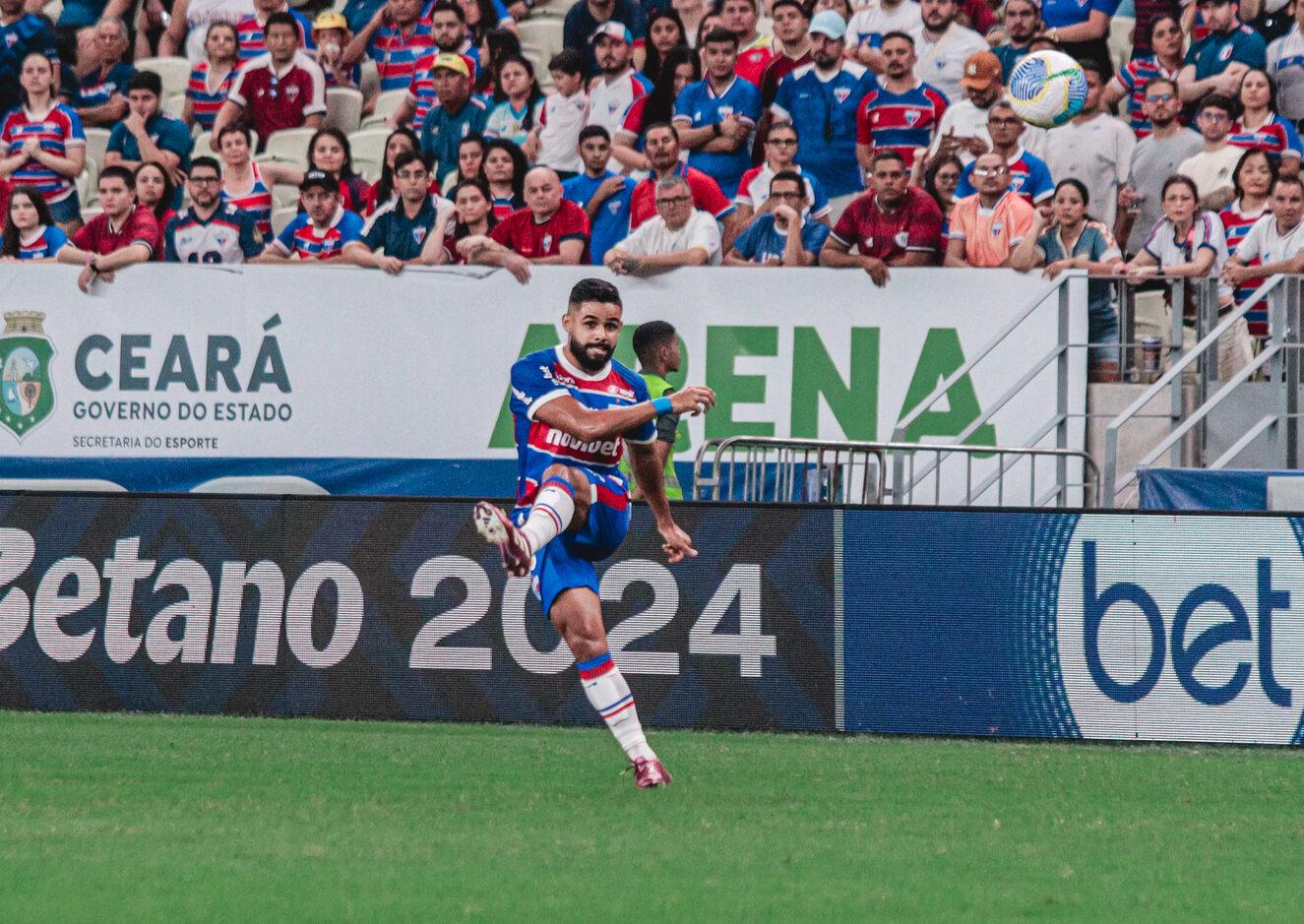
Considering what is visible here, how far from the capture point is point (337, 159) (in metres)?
16.8

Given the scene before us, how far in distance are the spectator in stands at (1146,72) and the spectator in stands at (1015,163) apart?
123 cm

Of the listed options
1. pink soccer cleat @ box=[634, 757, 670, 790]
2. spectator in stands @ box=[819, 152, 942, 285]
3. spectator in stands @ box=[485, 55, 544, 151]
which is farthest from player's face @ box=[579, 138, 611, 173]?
pink soccer cleat @ box=[634, 757, 670, 790]

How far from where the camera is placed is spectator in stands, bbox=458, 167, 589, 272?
15.6m

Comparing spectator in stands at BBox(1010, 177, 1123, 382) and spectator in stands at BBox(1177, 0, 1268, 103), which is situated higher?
spectator in stands at BBox(1177, 0, 1268, 103)

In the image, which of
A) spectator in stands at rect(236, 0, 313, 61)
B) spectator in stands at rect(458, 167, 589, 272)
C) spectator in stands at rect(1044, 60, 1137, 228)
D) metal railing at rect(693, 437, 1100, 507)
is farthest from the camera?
spectator in stands at rect(236, 0, 313, 61)

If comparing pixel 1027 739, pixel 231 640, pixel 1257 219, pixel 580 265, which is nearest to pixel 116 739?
pixel 231 640

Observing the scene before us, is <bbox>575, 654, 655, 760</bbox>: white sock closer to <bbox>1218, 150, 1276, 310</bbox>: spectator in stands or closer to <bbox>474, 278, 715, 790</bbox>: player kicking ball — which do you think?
<bbox>474, 278, 715, 790</bbox>: player kicking ball

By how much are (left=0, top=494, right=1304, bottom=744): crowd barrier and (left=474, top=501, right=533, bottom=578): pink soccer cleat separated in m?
3.75

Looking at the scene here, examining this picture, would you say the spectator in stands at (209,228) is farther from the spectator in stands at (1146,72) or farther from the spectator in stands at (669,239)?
the spectator in stands at (1146,72)

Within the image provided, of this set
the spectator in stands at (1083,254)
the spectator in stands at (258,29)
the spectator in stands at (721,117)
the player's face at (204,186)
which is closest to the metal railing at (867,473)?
the spectator in stands at (1083,254)

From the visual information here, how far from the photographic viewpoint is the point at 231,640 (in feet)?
40.3

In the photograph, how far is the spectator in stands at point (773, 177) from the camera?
15512 mm

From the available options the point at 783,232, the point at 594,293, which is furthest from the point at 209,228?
the point at 594,293

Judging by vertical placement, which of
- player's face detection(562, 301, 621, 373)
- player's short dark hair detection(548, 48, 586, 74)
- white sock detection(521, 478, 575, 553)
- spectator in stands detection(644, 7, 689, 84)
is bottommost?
white sock detection(521, 478, 575, 553)
